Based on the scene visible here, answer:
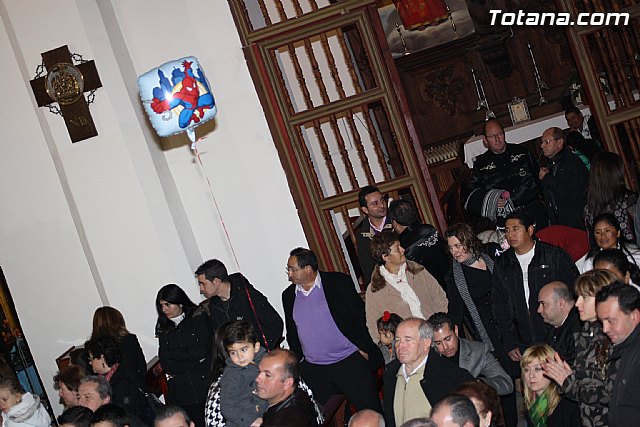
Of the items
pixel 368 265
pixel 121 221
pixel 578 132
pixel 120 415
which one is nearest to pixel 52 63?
pixel 121 221

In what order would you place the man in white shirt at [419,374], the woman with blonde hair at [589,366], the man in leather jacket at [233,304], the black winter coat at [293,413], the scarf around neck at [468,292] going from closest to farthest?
the woman with blonde hair at [589,366] < the black winter coat at [293,413] < the man in white shirt at [419,374] < the scarf around neck at [468,292] < the man in leather jacket at [233,304]

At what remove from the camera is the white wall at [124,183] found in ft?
28.2

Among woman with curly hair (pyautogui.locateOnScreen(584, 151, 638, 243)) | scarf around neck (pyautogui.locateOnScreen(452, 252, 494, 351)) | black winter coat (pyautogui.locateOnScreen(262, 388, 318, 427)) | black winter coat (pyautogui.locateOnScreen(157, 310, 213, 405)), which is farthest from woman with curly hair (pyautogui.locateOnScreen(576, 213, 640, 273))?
black winter coat (pyautogui.locateOnScreen(157, 310, 213, 405))

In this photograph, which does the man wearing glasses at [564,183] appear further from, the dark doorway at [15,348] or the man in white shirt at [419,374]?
the dark doorway at [15,348]

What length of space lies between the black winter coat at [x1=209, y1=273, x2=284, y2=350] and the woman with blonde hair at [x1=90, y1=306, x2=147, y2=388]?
638 mm

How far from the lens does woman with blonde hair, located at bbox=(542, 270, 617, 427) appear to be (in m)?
5.00

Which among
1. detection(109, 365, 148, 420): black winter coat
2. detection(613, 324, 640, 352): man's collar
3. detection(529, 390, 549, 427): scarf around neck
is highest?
detection(109, 365, 148, 420): black winter coat

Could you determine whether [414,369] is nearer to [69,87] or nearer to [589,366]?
[589,366]

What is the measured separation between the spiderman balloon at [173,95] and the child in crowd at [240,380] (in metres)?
1.71

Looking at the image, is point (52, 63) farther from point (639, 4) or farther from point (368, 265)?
point (639, 4)

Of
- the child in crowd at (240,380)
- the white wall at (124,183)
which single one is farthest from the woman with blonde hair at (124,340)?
the child in crowd at (240,380)

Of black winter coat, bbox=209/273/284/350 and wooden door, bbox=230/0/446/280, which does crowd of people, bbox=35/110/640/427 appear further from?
wooden door, bbox=230/0/446/280

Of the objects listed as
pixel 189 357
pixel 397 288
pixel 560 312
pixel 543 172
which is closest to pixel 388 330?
pixel 397 288

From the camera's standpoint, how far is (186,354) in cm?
709
